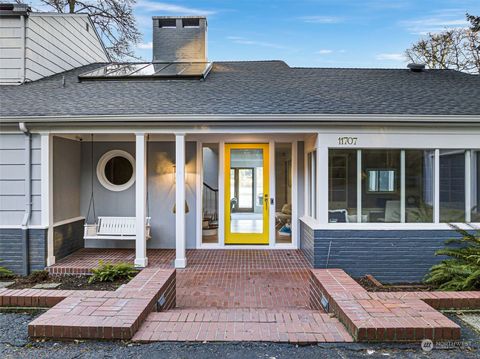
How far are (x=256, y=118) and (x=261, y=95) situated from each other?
1.24 metres

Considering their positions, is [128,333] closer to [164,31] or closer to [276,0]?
[164,31]

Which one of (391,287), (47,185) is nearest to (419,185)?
(391,287)

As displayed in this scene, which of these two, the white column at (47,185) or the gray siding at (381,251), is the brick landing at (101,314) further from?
the gray siding at (381,251)

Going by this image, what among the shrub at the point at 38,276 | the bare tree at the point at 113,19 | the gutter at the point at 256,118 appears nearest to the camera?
the shrub at the point at 38,276

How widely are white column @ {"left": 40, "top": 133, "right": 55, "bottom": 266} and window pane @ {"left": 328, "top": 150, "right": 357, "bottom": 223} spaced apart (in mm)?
4968

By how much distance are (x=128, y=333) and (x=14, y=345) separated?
98 cm

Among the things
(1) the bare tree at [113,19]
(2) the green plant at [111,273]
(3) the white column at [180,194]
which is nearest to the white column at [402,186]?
(3) the white column at [180,194]

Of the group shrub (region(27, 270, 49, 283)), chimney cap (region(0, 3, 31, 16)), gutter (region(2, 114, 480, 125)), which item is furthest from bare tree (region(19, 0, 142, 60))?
shrub (region(27, 270, 49, 283))

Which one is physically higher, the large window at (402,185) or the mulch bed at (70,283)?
the large window at (402,185)

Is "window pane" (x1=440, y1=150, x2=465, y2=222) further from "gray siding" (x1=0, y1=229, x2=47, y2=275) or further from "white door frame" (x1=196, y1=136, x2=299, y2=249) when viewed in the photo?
"gray siding" (x1=0, y1=229, x2=47, y2=275)

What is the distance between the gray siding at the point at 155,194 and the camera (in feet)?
25.2

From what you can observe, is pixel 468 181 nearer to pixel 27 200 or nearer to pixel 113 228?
pixel 113 228

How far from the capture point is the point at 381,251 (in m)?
5.85

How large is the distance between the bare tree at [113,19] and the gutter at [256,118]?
1026cm
